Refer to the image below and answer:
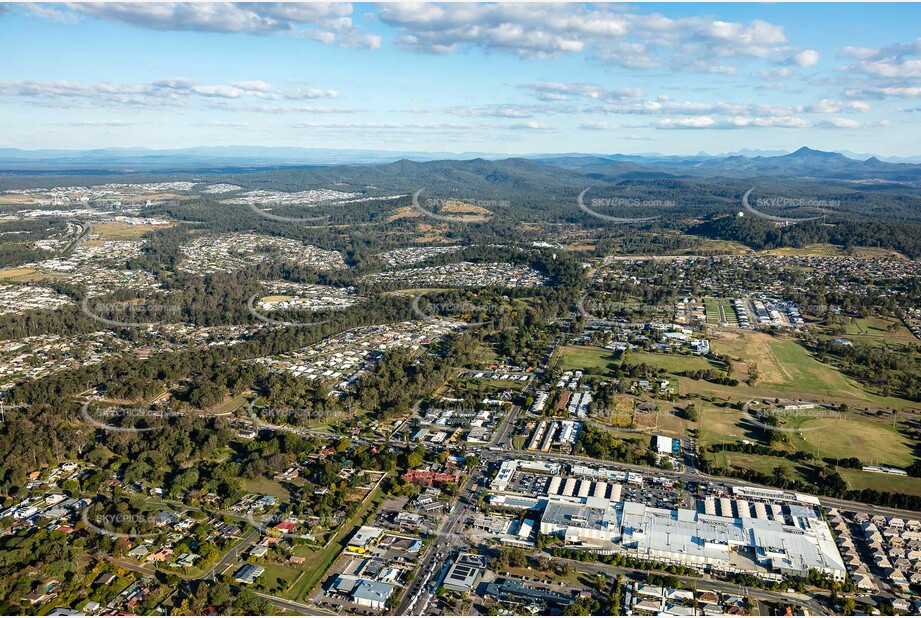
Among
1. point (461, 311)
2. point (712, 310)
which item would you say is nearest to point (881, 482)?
point (712, 310)

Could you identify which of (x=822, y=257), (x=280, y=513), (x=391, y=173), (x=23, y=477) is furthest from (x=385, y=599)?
(x=391, y=173)

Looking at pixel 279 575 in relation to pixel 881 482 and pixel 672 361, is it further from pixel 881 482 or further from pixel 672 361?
pixel 672 361

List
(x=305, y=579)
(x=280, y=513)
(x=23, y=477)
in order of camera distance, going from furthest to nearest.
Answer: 1. (x=23, y=477)
2. (x=280, y=513)
3. (x=305, y=579)

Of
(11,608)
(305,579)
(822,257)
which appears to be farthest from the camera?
(822,257)

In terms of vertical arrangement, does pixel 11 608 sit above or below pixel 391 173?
below

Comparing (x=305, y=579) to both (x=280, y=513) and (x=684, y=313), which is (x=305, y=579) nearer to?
(x=280, y=513)

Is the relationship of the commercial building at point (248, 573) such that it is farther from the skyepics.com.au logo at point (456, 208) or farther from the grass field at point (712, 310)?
the skyepics.com.au logo at point (456, 208)

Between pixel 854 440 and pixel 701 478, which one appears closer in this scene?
pixel 701 478
